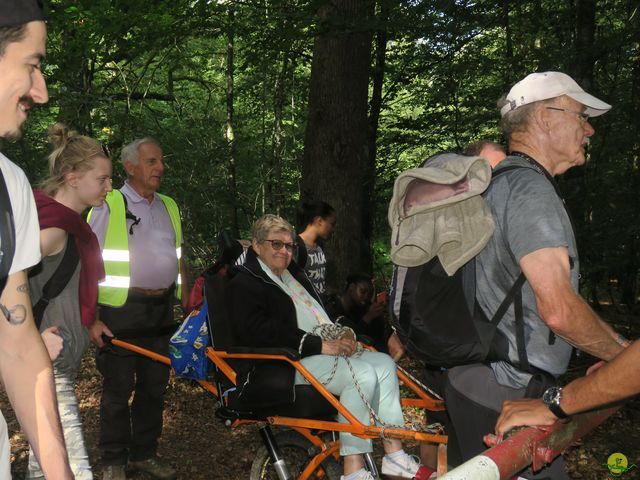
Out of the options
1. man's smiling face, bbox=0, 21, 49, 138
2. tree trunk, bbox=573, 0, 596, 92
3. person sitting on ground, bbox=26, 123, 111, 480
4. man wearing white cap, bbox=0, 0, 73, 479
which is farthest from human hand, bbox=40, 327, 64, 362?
tree trunk, bbox=573, 0, 596, 92

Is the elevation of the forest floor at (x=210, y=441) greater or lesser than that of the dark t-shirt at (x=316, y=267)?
lesser

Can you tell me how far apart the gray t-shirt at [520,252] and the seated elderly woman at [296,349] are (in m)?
1.80

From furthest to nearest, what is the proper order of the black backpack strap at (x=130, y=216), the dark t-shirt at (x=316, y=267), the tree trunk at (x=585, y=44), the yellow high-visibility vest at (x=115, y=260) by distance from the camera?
1. the tree trunk at (x=585, y=44)
2. the dark t-shirt at (x=316, y=267)
3. the black backpack strap at (x=130, y=216)
4. the yellow high-visibility vest at (x=115, y=260)

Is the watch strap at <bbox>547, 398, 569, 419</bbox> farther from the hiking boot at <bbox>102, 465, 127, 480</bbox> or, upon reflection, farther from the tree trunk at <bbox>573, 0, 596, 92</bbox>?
the tree trunk at <bbox>573, 0, 596, 92</bbox>

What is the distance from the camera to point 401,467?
14.0 ft

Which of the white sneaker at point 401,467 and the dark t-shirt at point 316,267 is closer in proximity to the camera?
the white sneaker at point 401,467

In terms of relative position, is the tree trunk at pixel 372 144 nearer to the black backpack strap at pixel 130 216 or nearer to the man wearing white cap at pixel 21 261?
the black backpack strap at pixel 130 216

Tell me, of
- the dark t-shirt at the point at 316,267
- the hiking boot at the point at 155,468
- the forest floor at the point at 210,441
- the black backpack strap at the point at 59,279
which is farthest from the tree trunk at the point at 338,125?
the black backpack strap at the point at 59,279

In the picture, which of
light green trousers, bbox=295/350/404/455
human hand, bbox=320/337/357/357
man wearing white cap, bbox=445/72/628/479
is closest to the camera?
man wearing white cap, bbox=445/72/628/479

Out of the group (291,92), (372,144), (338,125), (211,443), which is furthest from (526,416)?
(291,92)

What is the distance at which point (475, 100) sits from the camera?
9938 millimetres

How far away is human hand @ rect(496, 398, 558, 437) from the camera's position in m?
1.84

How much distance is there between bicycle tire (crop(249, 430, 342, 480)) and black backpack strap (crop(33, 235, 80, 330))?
71.4 inches

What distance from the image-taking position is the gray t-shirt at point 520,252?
2488 millimetres
